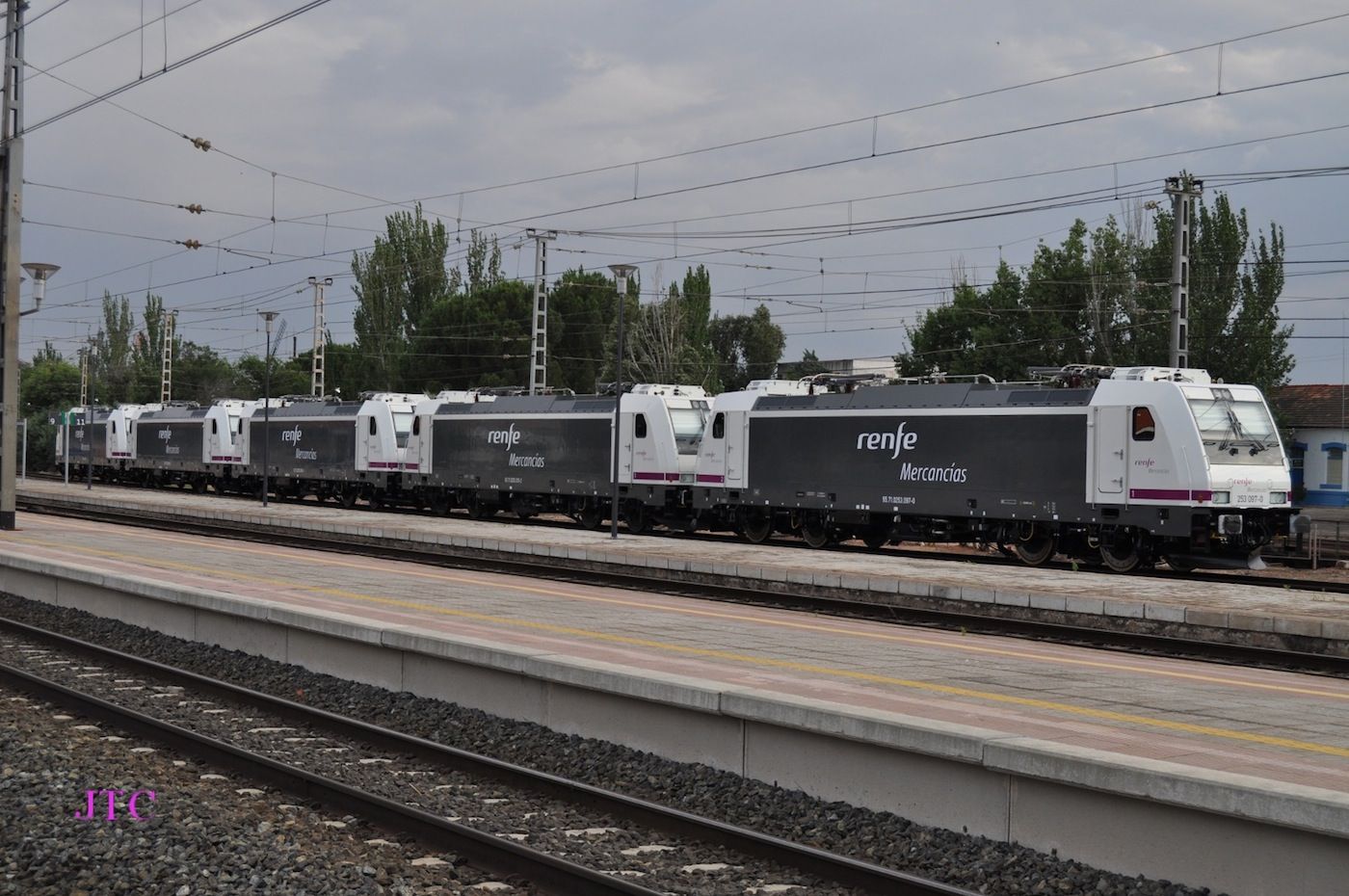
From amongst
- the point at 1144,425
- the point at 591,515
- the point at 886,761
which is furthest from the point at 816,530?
the point at 886,761

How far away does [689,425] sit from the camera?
32.5 metres

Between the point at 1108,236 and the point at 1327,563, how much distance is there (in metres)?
28.5

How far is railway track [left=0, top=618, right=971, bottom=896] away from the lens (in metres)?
6.61

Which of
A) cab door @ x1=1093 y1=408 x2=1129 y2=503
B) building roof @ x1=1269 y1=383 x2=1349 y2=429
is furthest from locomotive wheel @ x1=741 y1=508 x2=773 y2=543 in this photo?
building roof @ x1=1269 y1=383 x2=1349 y2=429

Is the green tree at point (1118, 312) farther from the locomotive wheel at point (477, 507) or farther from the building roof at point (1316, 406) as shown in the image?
the locomotive wheel at point (477, 507)

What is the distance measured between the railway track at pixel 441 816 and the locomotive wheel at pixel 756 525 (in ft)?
62.2

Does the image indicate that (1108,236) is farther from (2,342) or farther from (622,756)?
(622,756)

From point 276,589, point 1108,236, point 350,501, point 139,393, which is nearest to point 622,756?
point 276,589

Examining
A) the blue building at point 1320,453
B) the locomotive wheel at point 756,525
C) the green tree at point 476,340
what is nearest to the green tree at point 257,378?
the green tree at point 476,340

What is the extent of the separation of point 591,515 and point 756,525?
6033mm

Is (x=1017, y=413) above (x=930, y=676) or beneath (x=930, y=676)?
above

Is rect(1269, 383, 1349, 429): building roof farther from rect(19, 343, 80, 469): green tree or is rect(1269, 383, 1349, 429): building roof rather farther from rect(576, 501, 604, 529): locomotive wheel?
rect(19, 343, 80, 469): green tree

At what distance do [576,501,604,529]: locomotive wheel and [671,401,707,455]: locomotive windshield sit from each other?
3.77m

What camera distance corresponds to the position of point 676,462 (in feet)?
104
